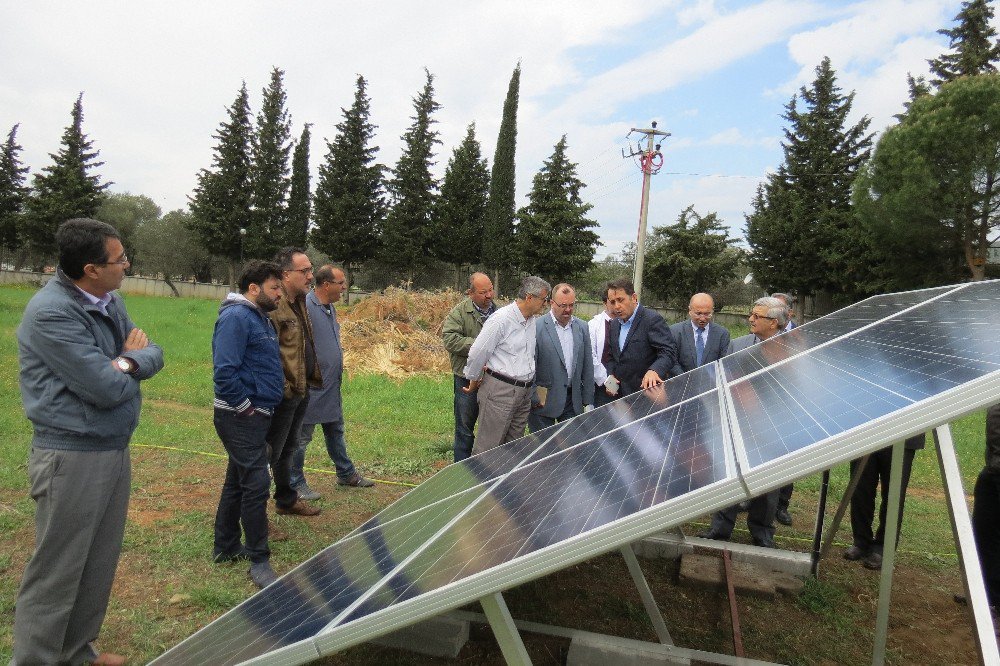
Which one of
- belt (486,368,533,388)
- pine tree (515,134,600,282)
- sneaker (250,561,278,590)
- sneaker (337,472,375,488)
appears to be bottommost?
sneaker (337,472,375,488)

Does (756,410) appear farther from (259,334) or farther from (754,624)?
(259,334)

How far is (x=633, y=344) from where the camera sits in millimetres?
4984

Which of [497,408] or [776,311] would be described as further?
[776,311]

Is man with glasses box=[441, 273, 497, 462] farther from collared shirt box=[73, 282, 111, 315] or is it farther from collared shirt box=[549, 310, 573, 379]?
collared shirt box=[73, 282, 111, 315]

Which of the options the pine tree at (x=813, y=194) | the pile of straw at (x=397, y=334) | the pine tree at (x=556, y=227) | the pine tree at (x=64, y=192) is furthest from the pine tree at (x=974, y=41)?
the pine tree at (x=64, y=192)

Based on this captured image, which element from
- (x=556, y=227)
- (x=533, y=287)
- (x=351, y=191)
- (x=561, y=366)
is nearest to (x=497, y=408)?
(x=561, y=366)

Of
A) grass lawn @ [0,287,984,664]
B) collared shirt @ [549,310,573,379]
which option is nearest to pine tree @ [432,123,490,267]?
grass lawn @ [0,287,984,664]

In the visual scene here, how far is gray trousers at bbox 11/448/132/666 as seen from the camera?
2395mm

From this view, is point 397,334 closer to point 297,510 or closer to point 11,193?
point 297,510

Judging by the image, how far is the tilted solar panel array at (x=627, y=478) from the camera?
1287 mm

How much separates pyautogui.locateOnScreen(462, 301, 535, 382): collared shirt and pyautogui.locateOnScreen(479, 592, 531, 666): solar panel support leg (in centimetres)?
298

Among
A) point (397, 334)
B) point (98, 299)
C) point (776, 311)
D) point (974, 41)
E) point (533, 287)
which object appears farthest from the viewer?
point (974, 41)

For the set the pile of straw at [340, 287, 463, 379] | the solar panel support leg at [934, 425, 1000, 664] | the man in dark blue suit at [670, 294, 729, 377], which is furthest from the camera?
the pile of straw at [340, 287, 463, 379]

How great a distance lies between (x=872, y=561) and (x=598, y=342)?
249 centimetres
